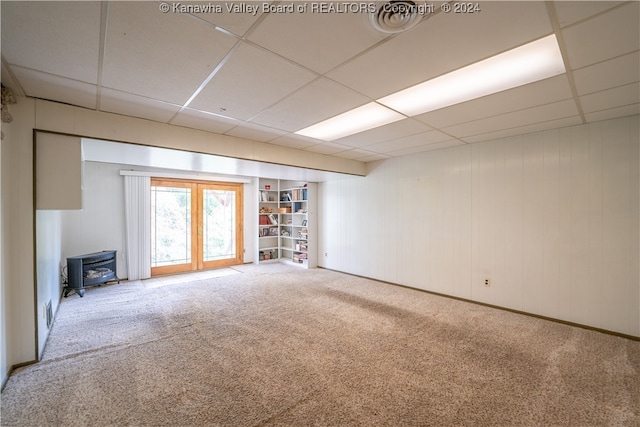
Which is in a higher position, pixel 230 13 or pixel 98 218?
pixel 230 13

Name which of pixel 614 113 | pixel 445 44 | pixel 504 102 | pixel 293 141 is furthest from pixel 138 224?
pixel 614 113

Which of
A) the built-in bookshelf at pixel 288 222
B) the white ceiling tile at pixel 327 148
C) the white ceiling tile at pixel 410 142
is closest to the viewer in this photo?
the white ceiling tile at pixel 410 142

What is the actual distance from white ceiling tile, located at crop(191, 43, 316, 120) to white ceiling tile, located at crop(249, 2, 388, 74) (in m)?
0.13

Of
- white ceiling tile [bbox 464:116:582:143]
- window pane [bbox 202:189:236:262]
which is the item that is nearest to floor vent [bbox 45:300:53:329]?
window pane [bbox 202:189:236:262]

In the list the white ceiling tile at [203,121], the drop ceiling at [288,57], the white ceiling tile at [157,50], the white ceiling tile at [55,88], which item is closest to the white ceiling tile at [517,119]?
the drop ceiling at [288,57]

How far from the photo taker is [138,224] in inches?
221

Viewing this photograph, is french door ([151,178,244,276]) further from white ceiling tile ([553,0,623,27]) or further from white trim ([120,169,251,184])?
white ceiling tile ([553,0,623,27])

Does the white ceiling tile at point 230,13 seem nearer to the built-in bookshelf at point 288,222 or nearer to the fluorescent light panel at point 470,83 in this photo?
the fluorescent light panel at point 470,83

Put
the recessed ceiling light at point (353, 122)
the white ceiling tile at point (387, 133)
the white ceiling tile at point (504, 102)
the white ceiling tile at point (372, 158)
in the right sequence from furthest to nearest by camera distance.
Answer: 1. the white ceiling tile at point (372, 158)
2. the white ceiling tile at point (387, 133)
3. the recessed ceiling light at point (353, 122)
4. the white ceiling tile at point (504, 102)

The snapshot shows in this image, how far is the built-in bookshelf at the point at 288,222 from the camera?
6.89 metres

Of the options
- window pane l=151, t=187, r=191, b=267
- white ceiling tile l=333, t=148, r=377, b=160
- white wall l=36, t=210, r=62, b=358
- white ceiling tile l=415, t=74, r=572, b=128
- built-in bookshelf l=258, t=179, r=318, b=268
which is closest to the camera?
white ceiling tile l=415, t=74, r=572, b=128

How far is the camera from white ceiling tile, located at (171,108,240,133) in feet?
9.70

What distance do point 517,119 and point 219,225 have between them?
20.8ft

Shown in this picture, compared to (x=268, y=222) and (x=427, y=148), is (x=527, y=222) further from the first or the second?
(x=268, y=222)
